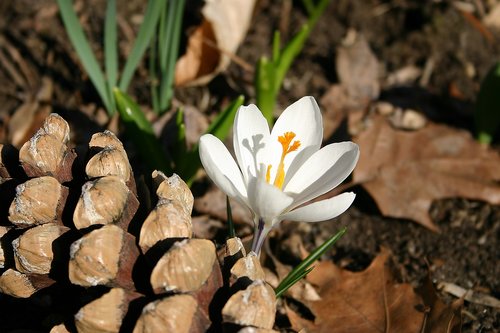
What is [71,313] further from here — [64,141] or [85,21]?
[85,21]

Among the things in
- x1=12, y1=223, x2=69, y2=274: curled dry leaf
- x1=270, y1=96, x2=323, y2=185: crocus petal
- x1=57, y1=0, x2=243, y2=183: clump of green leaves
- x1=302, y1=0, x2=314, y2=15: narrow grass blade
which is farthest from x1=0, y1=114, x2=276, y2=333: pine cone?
x1=302, y1=0, x2=314, y2=15: narrow grass blade

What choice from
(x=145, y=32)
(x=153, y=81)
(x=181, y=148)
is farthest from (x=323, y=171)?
(x=153, y=81)

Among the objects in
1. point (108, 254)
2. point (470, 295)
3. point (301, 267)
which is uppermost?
point (108, 254)

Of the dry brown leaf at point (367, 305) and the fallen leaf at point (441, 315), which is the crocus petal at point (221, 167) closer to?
the dry brown leaf at point (367, 305)

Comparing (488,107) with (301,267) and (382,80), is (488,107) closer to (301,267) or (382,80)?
(382,80)

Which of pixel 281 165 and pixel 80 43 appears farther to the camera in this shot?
pixel 80 43

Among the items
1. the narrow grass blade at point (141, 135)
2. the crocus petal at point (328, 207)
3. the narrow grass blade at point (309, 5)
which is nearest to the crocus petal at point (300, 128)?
the crocus petal at point (328, 207)

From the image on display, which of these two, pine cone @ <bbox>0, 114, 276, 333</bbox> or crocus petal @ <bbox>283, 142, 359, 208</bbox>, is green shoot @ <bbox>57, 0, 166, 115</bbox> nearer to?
pine cone @ <bbox>0, 114, 276, 333</bbox>
